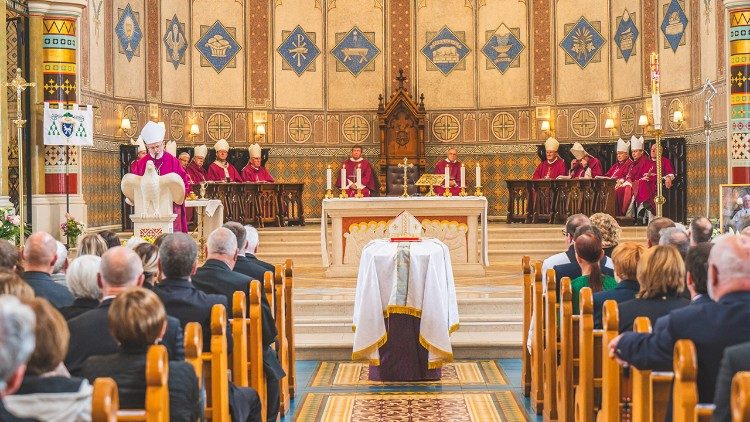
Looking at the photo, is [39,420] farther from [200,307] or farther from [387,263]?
[387,263]

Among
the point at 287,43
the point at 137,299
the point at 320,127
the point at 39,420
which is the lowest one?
the point at 39,420

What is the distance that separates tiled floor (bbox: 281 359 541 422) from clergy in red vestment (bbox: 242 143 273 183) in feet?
33.0

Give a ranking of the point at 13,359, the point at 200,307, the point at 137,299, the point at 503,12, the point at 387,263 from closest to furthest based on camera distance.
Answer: the point at 13,359, the point at 137,299, the point at 200,307, the point at 387,263, the point at 503,12

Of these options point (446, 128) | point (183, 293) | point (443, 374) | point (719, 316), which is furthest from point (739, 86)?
point (719, 316)

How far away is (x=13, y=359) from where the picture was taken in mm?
2109

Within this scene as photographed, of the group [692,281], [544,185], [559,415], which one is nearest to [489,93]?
[544,185]

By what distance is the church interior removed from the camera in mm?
4062

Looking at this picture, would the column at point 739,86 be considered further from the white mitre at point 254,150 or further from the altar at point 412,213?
the white mitre at point 254,150

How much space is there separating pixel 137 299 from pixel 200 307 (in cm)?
154

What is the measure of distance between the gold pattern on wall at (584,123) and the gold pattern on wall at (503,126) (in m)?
1.18

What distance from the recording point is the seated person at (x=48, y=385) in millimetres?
2904

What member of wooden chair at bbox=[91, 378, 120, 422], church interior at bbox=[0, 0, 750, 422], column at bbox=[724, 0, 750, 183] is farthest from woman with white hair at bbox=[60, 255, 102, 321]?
column at bbox=[724, 0, 750, 183]

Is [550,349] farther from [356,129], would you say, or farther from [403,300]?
[356,129]

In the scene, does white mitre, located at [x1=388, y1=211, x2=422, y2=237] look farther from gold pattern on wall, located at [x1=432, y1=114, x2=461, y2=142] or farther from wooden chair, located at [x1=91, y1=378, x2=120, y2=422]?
gold pattern on wall, located at [x1=432, y1=114, x2=461, y2=142]
